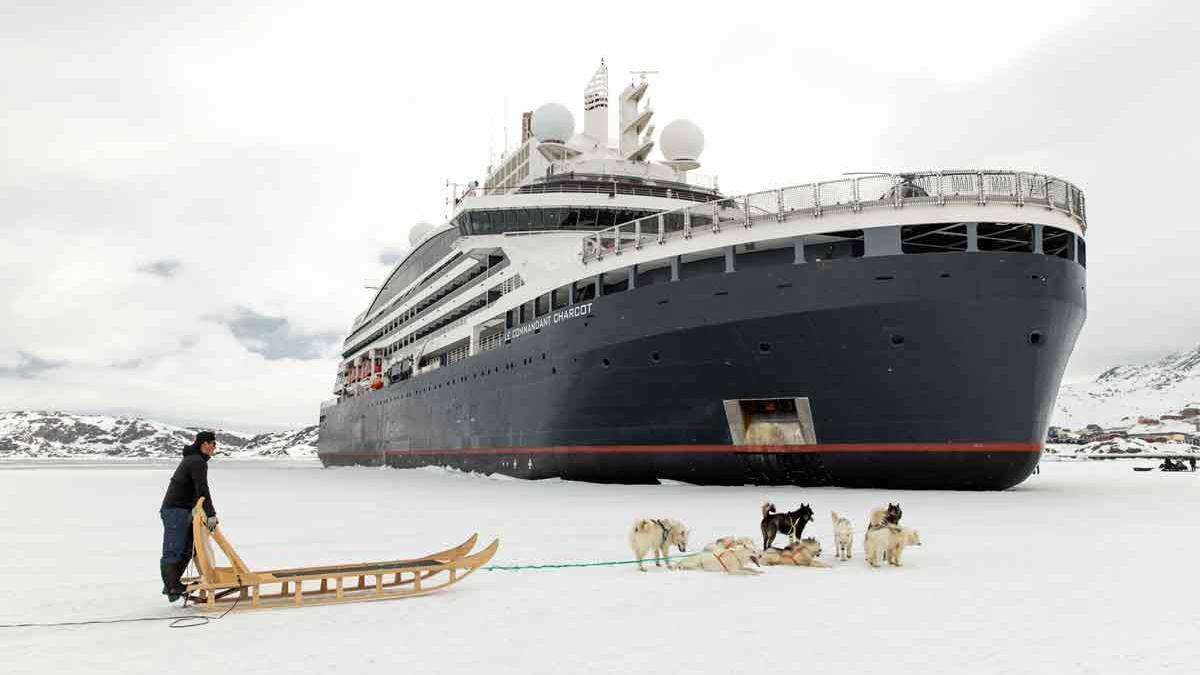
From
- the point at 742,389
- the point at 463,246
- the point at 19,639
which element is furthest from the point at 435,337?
the point at 19,639

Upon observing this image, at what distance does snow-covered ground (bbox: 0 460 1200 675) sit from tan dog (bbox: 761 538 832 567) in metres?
0.21

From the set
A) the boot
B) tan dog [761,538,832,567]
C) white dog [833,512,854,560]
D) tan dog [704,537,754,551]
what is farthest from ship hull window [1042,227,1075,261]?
the boot

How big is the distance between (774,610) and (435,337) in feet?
118

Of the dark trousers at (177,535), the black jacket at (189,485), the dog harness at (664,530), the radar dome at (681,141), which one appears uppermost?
the radar dome at (681,141)

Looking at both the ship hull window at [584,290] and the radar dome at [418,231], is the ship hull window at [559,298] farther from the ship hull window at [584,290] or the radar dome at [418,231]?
the radar dome at [418,231]

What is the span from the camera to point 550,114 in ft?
131

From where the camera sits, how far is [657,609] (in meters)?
6.98

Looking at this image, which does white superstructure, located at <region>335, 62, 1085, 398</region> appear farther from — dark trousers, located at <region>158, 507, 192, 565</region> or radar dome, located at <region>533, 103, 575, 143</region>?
dark trousers, located at <region>158, 507, 192, 565</region>

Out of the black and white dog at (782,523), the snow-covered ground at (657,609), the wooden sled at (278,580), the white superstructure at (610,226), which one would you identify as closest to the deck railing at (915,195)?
the white superstructure at (610,226)

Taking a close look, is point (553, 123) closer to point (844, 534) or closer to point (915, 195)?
point (915, 195)

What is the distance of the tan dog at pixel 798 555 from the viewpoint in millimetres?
9164

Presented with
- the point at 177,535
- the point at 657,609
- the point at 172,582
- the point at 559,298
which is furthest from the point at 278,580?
the point at 559,298

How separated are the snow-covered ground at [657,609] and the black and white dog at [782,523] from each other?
0.53 m

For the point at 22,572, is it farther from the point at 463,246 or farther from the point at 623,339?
the point at 463,246
